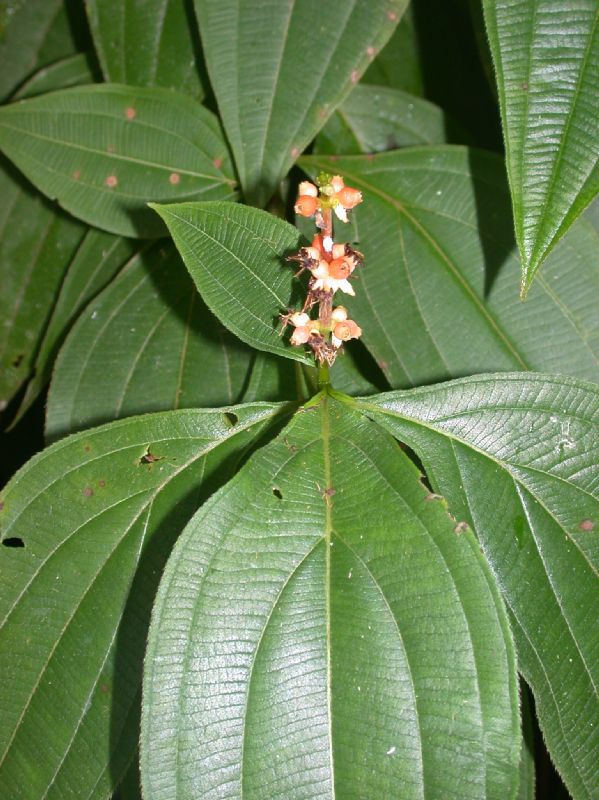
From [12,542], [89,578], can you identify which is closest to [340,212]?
[89,578]

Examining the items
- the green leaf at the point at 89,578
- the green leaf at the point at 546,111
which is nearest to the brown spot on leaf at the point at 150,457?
the green leaf at the point at 89,578

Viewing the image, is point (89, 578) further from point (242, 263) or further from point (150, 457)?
point (242, 263)

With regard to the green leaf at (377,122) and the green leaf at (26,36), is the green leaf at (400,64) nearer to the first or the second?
the green leaf at (377,122)

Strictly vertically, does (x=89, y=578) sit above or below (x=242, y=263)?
below

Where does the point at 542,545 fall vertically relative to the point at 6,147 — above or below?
below

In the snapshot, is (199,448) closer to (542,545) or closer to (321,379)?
(321,379)

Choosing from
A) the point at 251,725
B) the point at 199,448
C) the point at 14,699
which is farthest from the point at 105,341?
the point at 251,725
